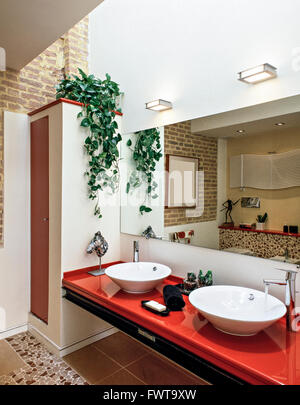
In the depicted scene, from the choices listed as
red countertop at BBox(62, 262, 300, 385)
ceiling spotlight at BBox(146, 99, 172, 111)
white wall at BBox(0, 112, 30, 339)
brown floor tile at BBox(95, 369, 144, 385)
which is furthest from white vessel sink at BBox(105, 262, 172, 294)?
ceiling spotlight at BBox(146, 99, 172, 111)

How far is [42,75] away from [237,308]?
2.95 meters

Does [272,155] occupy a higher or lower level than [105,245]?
higher

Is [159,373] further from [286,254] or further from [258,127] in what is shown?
[258,127]

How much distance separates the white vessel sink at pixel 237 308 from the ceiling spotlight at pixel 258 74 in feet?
4.21

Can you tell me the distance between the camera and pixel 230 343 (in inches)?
55.2

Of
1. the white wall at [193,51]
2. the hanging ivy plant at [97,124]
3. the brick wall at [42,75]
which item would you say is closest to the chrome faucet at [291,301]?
the white wall at [193,51]

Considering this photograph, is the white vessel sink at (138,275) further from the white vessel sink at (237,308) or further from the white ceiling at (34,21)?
the white ceiling at (34,21)

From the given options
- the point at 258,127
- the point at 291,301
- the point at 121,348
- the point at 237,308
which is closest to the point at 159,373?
the point at 121,348

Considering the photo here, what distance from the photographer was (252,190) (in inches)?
76.1

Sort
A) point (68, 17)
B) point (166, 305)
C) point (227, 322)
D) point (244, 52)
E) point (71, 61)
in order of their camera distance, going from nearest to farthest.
A: point (227, 322)
point (166, 305)
point (244, 52)
point (68, 17)
point (71, 61)

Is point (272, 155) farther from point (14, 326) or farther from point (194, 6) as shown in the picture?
point (14, 326)

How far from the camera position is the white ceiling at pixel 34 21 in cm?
197

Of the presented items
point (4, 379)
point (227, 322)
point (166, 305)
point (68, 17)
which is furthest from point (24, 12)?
point (4, 379)
